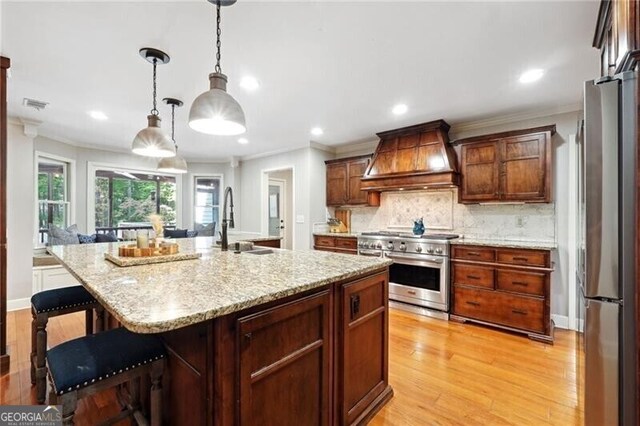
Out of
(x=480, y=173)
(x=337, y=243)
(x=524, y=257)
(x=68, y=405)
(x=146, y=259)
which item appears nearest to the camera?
(x=68, y=405)

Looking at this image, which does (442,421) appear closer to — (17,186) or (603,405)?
(603,405)

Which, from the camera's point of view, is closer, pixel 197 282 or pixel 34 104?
pixel 197 282

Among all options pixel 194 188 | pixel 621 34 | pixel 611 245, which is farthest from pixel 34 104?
pixel 611 245

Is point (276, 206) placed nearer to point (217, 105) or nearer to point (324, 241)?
point (324, 241)

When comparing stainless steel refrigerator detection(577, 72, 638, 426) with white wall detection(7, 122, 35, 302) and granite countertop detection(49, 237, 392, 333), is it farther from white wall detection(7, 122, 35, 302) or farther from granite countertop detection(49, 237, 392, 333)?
white wall detection(7, 122, 35, 302)

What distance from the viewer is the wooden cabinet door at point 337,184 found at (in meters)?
4.95

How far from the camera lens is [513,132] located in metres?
3.32

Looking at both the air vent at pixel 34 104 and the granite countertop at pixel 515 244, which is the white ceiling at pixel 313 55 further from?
the granite countertop at pixel 515 244

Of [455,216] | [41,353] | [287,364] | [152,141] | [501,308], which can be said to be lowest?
[501,308]

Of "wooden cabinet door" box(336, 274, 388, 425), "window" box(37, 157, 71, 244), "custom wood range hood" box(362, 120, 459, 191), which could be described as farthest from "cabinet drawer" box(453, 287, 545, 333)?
"window" box(37, 157, 71, 244)

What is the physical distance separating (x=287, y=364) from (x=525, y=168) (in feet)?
10.9

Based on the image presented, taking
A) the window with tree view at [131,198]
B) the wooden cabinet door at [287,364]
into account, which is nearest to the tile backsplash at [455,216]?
the wooden cabinet door at [287,364]

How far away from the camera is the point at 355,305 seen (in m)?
1.68

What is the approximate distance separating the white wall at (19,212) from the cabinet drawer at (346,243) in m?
4.09
